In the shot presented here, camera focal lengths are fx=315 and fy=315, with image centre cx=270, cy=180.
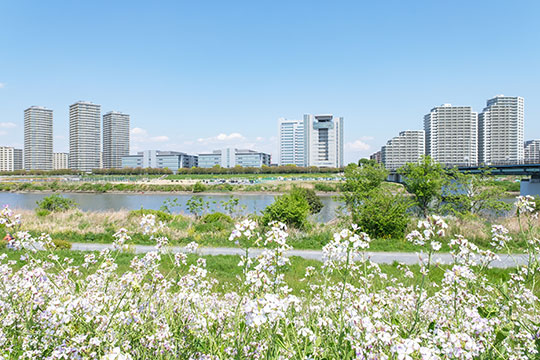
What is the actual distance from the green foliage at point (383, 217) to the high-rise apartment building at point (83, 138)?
209m

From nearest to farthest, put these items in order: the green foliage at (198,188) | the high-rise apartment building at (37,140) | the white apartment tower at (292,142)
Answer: the green foliage at (198,188) < the white apartment tower at (292,142) < the high-rise apartment building at (37,140)

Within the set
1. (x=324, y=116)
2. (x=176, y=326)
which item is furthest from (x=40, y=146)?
(x=176, y=326)

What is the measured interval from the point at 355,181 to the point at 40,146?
227637 mm

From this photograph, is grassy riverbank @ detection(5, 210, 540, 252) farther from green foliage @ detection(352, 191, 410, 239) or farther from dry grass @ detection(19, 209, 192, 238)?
green foliage @ detection(352, 191, 410, 239)

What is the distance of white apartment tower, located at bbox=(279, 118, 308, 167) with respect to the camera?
184 meters

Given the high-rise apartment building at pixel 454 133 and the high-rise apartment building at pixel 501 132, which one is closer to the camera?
the high-rise apartment building at pixel 501 132

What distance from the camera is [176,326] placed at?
2.42 metres

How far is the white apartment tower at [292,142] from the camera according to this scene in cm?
18450

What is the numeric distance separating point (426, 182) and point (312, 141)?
159 m

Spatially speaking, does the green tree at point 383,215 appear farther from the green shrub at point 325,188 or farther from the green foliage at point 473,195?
the green shrub at point 325,188

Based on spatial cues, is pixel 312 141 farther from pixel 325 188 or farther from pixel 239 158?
pixel 325 188

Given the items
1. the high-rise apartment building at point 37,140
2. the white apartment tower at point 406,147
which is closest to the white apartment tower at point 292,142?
the white apartment tower at point 406,147

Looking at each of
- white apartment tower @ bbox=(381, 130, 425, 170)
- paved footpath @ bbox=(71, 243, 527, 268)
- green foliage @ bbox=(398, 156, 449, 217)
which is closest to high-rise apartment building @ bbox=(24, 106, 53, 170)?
white apartment tower @ bbox=(381, 130, 425, 170)

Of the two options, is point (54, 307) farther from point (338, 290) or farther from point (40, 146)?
point (40, 146)
